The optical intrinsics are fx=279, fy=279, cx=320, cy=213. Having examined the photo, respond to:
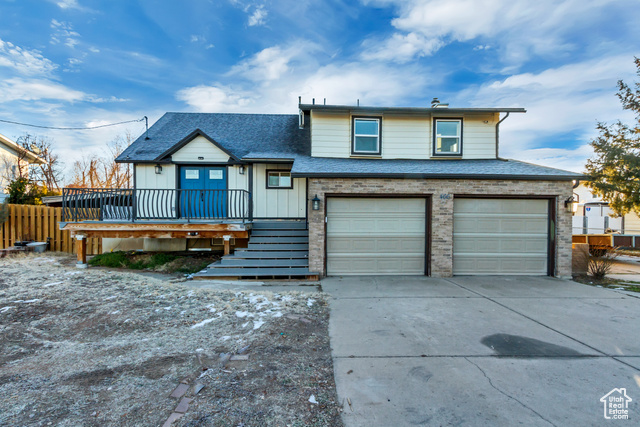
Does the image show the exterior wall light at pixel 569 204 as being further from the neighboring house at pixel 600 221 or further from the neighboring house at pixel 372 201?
the neighboring house at pixel 600 221

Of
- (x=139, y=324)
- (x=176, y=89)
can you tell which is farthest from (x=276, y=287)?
(x=176, y=89)

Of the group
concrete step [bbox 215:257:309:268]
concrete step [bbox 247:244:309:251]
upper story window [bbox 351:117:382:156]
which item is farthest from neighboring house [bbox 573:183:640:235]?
concrete step [bbox 215:257:309:268]

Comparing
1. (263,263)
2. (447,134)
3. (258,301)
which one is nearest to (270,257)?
(263,263)

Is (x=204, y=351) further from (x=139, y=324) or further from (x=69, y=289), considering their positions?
(x=69, y=289)

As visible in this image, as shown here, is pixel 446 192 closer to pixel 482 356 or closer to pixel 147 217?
pixel 482 356

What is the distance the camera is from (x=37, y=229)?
10445 millimetres

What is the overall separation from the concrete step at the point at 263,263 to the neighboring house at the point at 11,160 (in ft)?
53.0

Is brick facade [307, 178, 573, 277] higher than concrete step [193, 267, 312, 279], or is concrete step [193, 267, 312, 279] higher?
brick facade [307, 178, 573, 277]

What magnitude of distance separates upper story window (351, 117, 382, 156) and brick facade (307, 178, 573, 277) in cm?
241

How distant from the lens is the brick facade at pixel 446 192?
7355 mm

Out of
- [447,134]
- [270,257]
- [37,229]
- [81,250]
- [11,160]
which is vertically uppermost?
[11,160]

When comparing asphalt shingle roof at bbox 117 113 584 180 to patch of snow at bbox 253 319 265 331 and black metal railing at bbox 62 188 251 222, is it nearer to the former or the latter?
black metal railing at bbox 62 188 251 222

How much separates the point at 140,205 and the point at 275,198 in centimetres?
435

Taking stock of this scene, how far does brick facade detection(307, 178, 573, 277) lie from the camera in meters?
7.36
